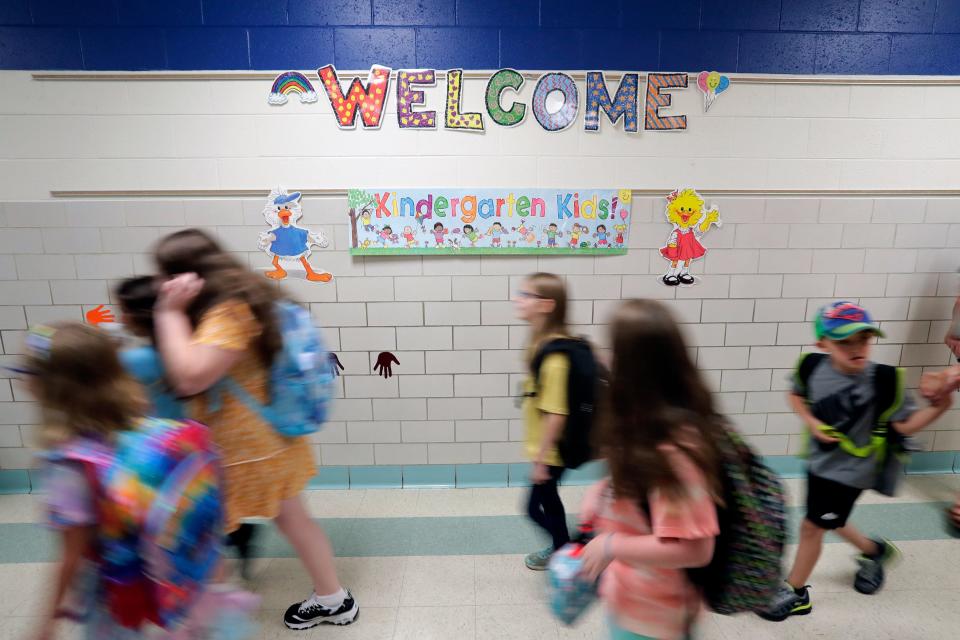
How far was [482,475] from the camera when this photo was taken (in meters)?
3.00

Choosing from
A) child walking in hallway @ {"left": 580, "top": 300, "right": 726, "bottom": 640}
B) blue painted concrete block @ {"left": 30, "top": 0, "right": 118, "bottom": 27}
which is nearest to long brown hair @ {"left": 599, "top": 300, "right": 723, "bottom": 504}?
child walking in hallway @ {"left": 580, "top": 300, "right": 726, "bottom": 640}

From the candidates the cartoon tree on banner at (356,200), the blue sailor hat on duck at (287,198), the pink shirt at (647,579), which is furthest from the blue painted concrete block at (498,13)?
the pink shirt at (647,579)

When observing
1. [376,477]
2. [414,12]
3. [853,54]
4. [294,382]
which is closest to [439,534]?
[376,477]

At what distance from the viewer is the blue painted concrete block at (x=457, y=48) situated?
98.9 inches

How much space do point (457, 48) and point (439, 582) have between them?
2532mm

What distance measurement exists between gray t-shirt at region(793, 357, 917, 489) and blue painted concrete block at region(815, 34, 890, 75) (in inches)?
69.5

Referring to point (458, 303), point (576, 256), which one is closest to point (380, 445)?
point (458, 303)

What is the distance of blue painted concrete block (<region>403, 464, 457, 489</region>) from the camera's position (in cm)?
299

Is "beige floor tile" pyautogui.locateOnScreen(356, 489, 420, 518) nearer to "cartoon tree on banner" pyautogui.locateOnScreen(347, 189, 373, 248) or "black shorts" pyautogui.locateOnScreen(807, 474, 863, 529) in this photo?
"cartoon tree on banner" pyautogui.locateOnScreen(347, 189, 373, 248)

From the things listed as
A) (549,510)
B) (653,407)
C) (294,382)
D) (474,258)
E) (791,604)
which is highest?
(474,258)

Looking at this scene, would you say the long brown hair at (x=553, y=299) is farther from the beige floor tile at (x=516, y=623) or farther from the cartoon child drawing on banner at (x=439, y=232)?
the beige floor tile at (x=516, y=623)

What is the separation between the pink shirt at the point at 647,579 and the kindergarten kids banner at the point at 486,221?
5.66 ft

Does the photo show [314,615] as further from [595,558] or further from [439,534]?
[595,558]

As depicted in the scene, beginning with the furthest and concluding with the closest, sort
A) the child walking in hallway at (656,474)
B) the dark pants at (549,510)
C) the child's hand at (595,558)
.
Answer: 1. the dark pants at (549,510)
2. the child's hand at (595,558)
3. the child walking in hallway at (656,474)
